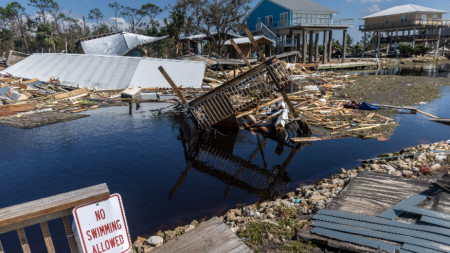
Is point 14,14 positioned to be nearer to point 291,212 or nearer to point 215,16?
point 215,16

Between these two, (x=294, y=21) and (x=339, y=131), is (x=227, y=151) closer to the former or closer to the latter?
(x=339, y=131)

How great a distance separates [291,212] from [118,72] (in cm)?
2669

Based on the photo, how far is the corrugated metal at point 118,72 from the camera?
92.4ft

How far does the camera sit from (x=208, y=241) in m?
4.23

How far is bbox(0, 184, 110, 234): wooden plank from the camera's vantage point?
92.6 inches

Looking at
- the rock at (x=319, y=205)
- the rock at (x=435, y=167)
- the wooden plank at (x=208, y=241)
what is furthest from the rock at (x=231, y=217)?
the rock at (x=435, y=167)

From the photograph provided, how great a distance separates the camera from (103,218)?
2680mm

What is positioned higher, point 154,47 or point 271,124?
point 154,47

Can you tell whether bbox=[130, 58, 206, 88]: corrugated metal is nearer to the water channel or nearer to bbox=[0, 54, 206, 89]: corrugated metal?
bbox=[0, 54, 206, 89]: corrugated metal

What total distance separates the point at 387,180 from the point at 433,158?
414cm

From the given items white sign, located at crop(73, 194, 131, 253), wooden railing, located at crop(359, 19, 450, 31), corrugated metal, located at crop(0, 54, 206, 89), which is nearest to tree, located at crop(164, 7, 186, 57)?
corrugated metal, located at crop(0, 54, 206, 89)

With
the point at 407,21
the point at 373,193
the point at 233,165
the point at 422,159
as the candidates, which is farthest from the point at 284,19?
the point at 373,193

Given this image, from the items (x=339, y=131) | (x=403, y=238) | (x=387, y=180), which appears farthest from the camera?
(x=339, y=131)

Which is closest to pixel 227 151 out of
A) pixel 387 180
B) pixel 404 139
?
pixel 387 180
